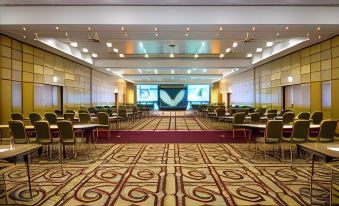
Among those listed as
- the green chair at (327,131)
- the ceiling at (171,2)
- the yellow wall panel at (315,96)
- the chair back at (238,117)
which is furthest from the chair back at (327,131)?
the yellow wall panel at (315,96)

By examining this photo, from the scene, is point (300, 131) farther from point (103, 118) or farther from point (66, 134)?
point (103, 118)

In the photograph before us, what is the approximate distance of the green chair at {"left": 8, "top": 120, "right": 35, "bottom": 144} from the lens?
6.73m

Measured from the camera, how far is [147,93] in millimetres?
43438

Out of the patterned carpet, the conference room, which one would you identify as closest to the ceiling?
the conference room

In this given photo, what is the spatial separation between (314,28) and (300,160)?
5.33 meters

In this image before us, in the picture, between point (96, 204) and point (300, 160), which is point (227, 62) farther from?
point (96, 204)

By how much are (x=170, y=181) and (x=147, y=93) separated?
38.6 m

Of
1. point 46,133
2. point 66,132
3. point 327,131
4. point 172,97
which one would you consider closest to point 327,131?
point 327,131

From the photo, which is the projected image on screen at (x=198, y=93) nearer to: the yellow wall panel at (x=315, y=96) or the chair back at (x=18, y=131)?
the yellow wall panel at (x=315, y=96)

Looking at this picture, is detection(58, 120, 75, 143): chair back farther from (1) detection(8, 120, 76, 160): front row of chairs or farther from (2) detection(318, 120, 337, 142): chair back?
(2) detection(318, 120, 337, 142): chair back

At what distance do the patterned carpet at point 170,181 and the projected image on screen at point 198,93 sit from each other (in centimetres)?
3480

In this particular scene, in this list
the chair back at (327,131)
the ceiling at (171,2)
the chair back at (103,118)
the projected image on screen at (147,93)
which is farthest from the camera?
the projected image on screen at (147,93)

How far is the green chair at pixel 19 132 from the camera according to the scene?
6.73m

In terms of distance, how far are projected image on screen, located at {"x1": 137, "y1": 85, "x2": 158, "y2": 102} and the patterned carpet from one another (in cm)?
3549
